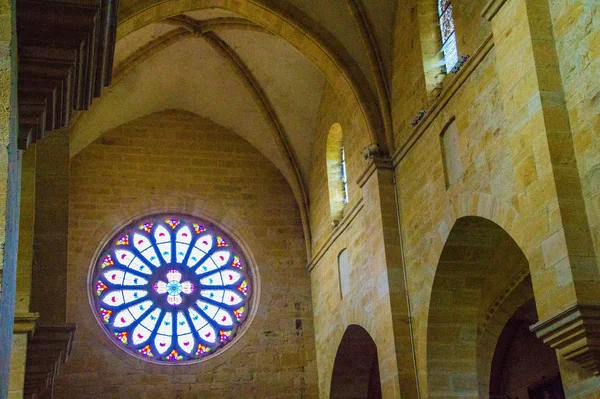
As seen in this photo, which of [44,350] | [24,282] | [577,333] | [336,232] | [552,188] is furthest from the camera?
[336,232]

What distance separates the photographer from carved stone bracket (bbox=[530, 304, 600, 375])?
6215mm

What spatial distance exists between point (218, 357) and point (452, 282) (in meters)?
5.22

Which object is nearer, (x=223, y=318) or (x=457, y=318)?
(x=457, y=318)

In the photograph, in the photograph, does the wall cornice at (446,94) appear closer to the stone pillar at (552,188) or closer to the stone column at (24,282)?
the stone pillar at (552,188)

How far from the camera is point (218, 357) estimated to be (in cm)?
1377

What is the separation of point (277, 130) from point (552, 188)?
8.49 meters

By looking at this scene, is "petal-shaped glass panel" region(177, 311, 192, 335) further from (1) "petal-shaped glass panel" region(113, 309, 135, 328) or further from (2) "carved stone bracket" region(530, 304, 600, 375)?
(2) "carved stone bracket" region(530, 304, 600, 375)

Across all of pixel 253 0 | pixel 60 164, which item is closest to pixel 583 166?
pixel 60 164

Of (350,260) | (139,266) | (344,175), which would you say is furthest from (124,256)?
(350,260)

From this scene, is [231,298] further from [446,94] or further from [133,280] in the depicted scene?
[446,94]

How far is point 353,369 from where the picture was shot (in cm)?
1327

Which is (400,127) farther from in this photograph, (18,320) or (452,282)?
(18,320)

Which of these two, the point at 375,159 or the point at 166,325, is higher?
the point at 375,159

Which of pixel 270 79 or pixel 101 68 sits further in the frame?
pixel 270 79
